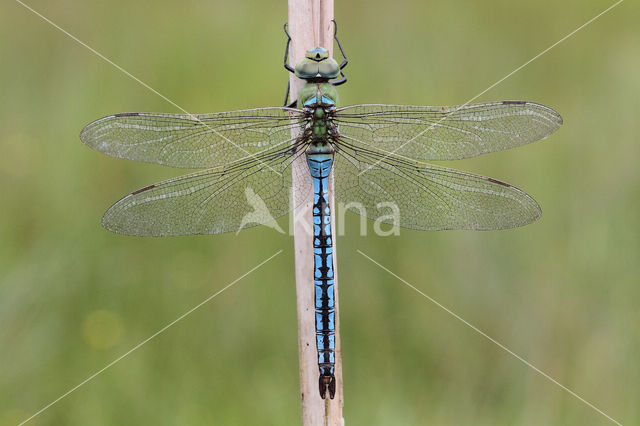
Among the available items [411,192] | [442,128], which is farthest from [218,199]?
[442,128]

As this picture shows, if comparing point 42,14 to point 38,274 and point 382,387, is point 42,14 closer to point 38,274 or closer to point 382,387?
point 38,274

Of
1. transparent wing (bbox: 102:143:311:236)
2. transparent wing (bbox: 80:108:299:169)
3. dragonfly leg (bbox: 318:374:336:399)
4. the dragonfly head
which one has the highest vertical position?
the dragonfly head

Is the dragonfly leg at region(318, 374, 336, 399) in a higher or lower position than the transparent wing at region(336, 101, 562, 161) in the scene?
lower

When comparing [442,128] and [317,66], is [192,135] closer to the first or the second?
[317,66]

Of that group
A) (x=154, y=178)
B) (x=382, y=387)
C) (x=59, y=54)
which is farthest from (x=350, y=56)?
(x=382, y=387)

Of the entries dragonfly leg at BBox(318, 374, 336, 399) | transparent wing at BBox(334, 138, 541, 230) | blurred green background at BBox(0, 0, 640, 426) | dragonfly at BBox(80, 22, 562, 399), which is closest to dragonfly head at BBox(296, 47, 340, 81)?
dragonfly at BBox(80, 22, 562, 399)

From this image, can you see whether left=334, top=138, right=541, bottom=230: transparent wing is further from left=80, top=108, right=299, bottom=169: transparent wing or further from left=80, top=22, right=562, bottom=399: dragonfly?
left=80, top=108, right=299, bottom=169: transparent wing

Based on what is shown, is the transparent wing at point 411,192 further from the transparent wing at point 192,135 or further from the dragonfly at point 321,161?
the transparent wing at point 192,135
